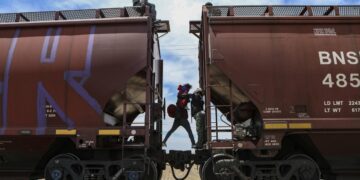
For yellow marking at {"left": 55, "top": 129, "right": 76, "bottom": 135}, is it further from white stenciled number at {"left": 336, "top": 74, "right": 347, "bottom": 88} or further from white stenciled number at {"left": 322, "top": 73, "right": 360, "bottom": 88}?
white stenciled number at {"left": 336, "top": 74, "right": 347, "bottom": 88}

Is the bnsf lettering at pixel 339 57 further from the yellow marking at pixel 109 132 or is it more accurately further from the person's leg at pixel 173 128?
the yellow marking at pixel 109 132

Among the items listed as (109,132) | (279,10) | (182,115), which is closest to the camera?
→ (109,132)

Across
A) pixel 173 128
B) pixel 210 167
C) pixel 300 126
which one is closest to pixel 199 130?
pixel 173 128

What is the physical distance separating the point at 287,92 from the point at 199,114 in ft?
7.10

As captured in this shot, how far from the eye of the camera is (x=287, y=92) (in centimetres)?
807

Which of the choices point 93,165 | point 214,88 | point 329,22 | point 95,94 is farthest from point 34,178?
point 329,22

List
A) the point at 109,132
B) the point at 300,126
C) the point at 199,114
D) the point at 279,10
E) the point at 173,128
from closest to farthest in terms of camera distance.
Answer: the point at 300,126, the point at 109,132, the point at 279,10, the point at 199,114, the point at 173,128

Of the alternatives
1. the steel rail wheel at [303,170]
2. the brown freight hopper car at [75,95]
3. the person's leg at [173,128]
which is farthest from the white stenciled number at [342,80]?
the brown freight hopper car at [75,95]

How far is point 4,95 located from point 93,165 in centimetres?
259

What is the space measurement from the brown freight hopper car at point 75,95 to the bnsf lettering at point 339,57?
3833 mm

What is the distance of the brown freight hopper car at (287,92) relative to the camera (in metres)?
7.90

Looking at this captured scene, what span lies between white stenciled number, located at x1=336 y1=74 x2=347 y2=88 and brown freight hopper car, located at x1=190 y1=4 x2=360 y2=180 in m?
0.02

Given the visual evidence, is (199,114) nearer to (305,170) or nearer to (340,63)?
(305,170)

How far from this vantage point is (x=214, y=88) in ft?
29.4
